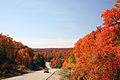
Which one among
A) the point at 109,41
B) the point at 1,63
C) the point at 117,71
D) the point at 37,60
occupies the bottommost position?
the point at 37,60

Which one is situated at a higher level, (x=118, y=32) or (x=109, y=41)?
(x=118, y=32)

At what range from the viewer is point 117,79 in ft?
28.3

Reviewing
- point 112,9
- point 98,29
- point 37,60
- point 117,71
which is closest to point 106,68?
point 117,71

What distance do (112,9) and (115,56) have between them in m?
15.2

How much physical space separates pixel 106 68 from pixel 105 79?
0.75m

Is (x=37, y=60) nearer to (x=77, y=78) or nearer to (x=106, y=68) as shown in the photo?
(x=77, y=78)

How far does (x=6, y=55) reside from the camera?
105 ft

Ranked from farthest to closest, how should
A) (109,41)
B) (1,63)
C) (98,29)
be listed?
(98,29) → (1,63) → (109,41)

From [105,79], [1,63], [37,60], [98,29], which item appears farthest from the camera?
[37,60]

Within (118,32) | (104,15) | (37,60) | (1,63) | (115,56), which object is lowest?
(37,60)

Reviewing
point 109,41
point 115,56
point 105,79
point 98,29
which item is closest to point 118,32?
point 109,41

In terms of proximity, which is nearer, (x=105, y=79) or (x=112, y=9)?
(x=105, y=79)

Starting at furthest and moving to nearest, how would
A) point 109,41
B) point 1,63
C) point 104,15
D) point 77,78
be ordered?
point 1,63 → point 104,15 → point 109,41 → point 77,78

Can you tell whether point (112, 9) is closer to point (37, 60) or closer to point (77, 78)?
point (77, 78)
